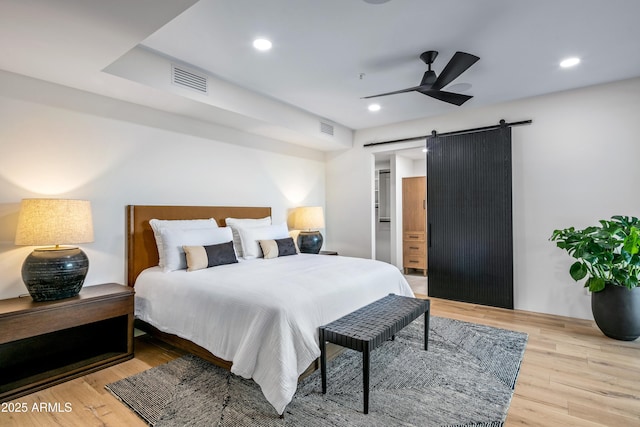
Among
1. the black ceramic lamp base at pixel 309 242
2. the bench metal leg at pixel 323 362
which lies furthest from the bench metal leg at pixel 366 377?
the black ceramic lamp base at pixel 309 242

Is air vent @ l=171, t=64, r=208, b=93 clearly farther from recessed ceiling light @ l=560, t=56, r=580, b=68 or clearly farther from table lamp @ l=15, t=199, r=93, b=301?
recessed ceiling light @ l=560, t=56, r=580, b=68

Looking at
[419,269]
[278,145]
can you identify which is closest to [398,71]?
[278,145]

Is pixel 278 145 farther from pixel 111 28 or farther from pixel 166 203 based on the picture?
pixel 111 28

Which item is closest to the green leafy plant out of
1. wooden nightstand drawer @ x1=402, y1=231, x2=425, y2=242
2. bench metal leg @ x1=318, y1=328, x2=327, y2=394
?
bench metal leg @ x1=318, y1=328, x2=327, y2=394

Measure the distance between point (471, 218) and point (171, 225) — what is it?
3771mm

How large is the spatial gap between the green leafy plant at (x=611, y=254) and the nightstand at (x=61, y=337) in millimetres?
4287

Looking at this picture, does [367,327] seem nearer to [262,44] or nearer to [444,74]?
[444,74]

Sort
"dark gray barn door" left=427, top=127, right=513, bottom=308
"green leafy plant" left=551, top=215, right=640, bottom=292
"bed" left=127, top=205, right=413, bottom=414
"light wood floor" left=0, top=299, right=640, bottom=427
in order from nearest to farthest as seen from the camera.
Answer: "light wood floor" left=0, top=299, right=640, bottom=427, "bed" left=127, top=205, right=413, bottom=414, "green leafy plant" left=551, top=215, right=640, bottom=292, "dark gray barn door" left=427, top=127, right=513, bottom=308

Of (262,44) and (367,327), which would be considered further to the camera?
(262,44)

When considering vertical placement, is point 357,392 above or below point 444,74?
below

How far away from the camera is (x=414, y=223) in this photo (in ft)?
Result: 21.1

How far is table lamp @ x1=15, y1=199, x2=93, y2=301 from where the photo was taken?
7.95ft

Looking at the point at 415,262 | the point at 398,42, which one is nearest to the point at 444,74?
the point at 398,42

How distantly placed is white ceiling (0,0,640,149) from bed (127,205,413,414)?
59.5 inches
